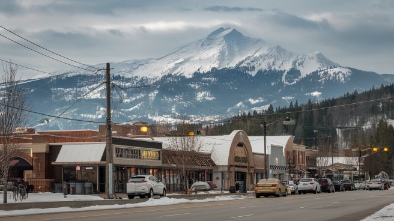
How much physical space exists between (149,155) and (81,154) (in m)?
11.0

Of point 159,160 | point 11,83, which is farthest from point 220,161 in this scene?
point 11,83

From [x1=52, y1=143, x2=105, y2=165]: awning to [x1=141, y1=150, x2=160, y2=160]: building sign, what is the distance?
858 centimetres

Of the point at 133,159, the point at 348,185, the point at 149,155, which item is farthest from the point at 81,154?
the point at 348,185

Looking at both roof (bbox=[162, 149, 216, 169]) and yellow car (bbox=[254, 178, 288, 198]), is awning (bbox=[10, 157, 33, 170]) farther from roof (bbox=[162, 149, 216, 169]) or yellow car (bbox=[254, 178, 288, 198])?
yellow car (bbox=[254, 178, 288, 198])

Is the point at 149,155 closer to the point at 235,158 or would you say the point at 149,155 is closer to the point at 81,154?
the point at 81,154

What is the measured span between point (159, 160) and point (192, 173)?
10.9 m

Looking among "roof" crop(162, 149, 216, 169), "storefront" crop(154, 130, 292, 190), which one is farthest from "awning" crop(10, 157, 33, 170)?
"storefront" crop(154, 130, 292, 190)

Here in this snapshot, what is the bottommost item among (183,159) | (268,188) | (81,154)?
(268,188)

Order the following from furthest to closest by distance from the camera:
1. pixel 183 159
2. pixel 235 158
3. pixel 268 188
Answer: pixel 235 158
pixel 183 159
pixel 268 188

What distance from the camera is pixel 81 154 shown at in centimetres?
7375

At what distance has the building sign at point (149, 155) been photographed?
267 feet

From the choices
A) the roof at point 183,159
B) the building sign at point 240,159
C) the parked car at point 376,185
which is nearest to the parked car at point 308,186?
the roof at point 183,159

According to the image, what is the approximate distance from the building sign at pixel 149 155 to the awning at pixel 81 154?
8577 mm

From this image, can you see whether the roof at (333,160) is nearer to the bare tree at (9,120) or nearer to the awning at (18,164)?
the awning at (18,164)
